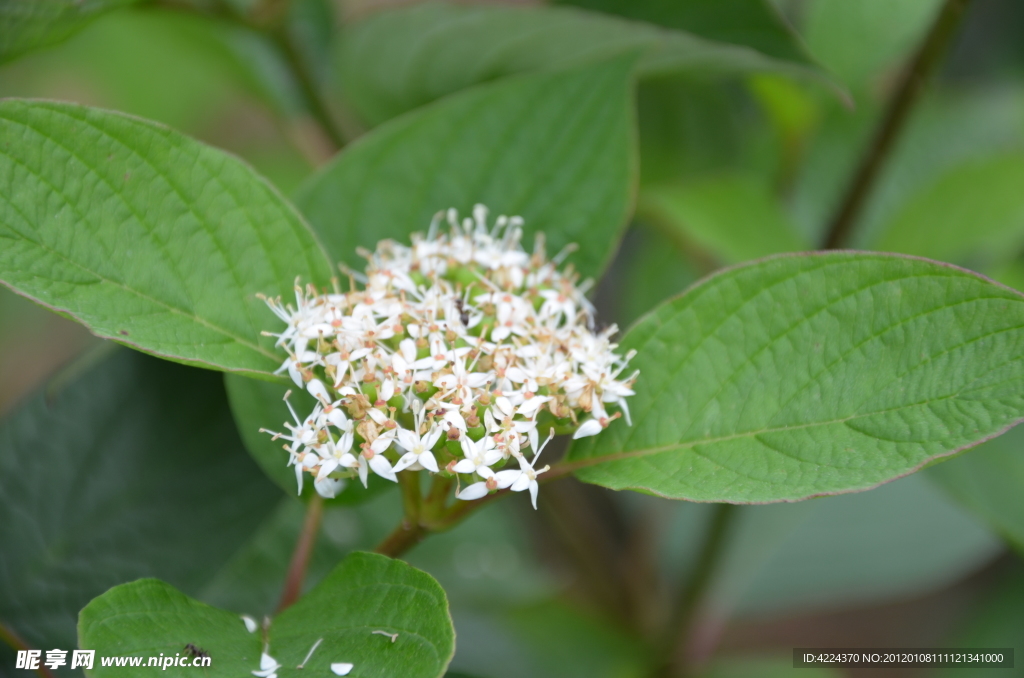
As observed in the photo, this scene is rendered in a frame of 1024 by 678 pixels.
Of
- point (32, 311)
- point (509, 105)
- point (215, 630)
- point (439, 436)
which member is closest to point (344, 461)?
point (439, 436)

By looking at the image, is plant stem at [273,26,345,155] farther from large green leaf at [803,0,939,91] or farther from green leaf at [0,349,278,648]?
large green leaf at [803,0,939,91]

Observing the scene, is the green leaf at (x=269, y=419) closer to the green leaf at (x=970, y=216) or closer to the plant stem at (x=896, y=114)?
the plant stem at (x=896, y=114)

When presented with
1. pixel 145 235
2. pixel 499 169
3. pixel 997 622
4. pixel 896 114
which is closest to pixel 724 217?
pixel 896 114

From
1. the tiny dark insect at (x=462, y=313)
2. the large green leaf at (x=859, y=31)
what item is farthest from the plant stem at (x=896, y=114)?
the tiny dark insect at (x=462, y=313)

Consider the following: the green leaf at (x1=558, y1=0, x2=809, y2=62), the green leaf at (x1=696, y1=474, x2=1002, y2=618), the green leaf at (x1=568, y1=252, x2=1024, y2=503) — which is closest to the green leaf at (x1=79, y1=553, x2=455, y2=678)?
the green leaf at (x1=568, y1=252, x2=1024, y2=503)

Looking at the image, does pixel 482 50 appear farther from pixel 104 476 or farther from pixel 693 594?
pixel 693 594

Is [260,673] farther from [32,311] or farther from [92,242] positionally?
[32,311]

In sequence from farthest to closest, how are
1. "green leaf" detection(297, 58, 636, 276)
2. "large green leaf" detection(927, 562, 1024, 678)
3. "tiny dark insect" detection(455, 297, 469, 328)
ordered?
"large green leaf" detection(927, 562, 1024, 678), "green leaf" detection(297, 58, 636, 276), "tiny dark insect" detection(455, 297, 469, 328)

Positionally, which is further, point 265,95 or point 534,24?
point 265,95
